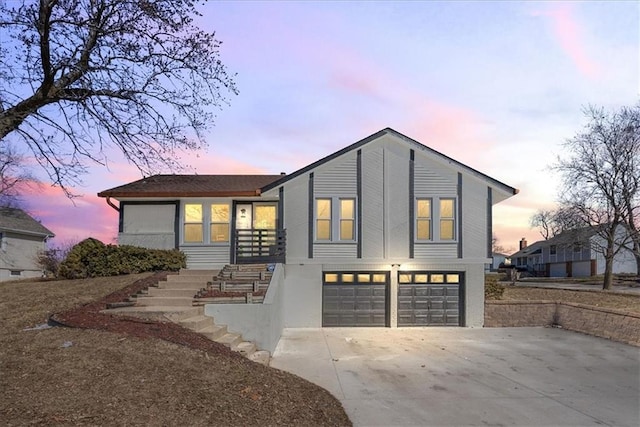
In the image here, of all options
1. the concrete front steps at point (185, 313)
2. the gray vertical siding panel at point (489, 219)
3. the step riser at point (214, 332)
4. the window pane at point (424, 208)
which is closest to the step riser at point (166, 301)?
the concrete front steps at point (185, 313)

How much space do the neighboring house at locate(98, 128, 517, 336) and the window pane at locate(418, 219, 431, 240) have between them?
4cm

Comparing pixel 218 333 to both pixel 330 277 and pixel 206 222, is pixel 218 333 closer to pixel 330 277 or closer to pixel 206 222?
pixel 330 277

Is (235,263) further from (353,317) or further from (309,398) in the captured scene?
(309,398)

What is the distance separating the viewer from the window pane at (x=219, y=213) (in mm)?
18688

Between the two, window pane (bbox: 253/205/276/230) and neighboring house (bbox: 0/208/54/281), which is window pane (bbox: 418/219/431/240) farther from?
neighboring house (bbox: 0/208/54/281)

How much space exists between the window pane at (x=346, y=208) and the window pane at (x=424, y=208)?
8.12ft

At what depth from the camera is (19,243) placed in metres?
31.1

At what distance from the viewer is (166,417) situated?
16.5ft

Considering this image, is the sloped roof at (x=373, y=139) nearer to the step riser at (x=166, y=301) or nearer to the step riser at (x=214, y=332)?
the step riser at (x=166, y=301)

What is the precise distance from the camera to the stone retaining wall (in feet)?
44.9

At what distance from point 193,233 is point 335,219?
5.66 metres

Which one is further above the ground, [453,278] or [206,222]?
[206,222]

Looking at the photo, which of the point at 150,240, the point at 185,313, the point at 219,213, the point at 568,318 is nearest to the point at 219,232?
the point at 219,213

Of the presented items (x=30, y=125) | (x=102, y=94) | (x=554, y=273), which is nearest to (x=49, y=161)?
(x=30, y=125)
